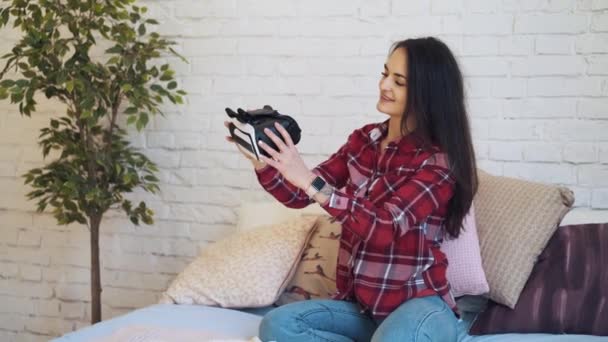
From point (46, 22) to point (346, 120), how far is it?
0.99m

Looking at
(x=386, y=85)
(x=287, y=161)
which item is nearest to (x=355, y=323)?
(x=287, y=161)

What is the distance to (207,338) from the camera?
161cm

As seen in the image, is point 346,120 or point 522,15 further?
point 346,120

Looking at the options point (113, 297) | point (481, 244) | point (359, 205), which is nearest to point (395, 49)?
point (359, 205)

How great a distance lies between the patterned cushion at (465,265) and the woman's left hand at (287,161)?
1.54 feet

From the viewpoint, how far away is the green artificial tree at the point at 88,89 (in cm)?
218

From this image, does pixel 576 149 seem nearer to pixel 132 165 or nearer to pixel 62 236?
pixel 132 165

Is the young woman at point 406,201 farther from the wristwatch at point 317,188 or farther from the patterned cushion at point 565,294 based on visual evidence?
the patterned cushion at point 565,294

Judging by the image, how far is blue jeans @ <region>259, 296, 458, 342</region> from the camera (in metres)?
1.45

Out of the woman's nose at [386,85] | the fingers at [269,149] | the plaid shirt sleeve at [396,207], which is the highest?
the woman's nose at [386,85]

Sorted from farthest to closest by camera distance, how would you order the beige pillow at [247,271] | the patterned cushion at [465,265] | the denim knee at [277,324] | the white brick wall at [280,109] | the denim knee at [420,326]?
1. the white brick wall at [280,109]
2. the beige pillow at [247,271]
3. the patterned cushion at [465,265]
4. the denim knee at [277,324]
5. the denim knee at [420,326]

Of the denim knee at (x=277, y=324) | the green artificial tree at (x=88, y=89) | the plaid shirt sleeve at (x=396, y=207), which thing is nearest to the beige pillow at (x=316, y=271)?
the denim knee at (x=277, y=324)

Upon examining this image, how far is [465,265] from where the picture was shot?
5.67ft

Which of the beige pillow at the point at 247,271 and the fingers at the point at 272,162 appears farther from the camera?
the beige pillow at the point at 247,271
